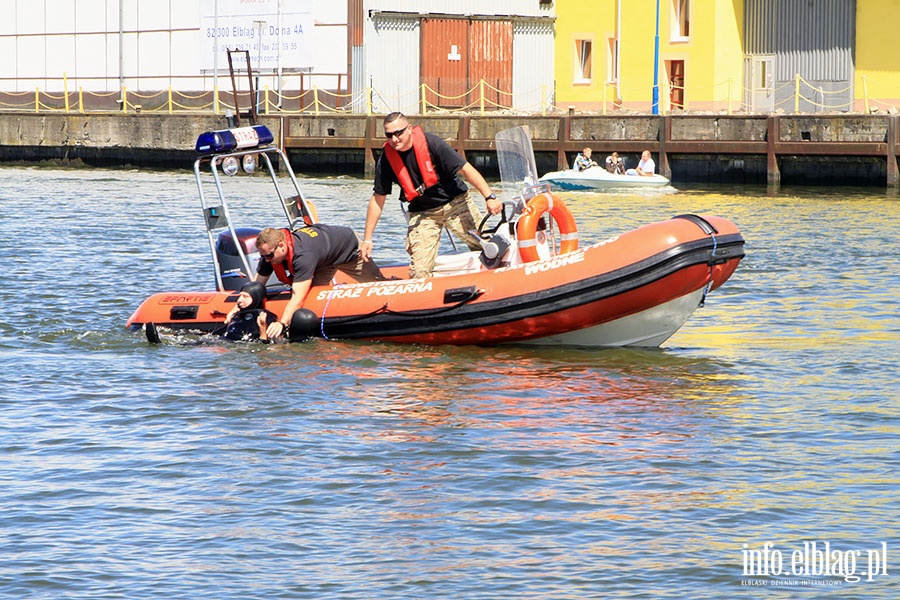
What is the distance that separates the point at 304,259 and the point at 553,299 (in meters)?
1.65

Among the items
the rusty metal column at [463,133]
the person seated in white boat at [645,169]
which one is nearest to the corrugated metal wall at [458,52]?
the rusty metal column at [463,133]

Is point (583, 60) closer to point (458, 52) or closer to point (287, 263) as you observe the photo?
point (458, 52)

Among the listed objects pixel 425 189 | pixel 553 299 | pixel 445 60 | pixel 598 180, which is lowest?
pixel 553 299

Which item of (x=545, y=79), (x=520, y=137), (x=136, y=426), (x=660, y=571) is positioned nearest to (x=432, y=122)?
(x=545, y=79)

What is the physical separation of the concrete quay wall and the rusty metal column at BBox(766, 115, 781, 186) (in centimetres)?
2

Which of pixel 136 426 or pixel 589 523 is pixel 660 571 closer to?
pixel 589 523

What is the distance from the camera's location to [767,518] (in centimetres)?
625

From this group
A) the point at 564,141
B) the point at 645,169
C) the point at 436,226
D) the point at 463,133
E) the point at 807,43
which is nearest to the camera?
the point at 436,226

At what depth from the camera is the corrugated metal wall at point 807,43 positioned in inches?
1395

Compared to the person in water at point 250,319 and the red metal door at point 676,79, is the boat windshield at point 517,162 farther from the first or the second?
the red metal door at point 676,79

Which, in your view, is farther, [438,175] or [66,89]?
[66,89]

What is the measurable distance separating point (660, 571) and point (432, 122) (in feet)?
90.3

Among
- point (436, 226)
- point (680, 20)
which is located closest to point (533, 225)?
point (436, 226)

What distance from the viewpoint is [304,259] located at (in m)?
9.56
